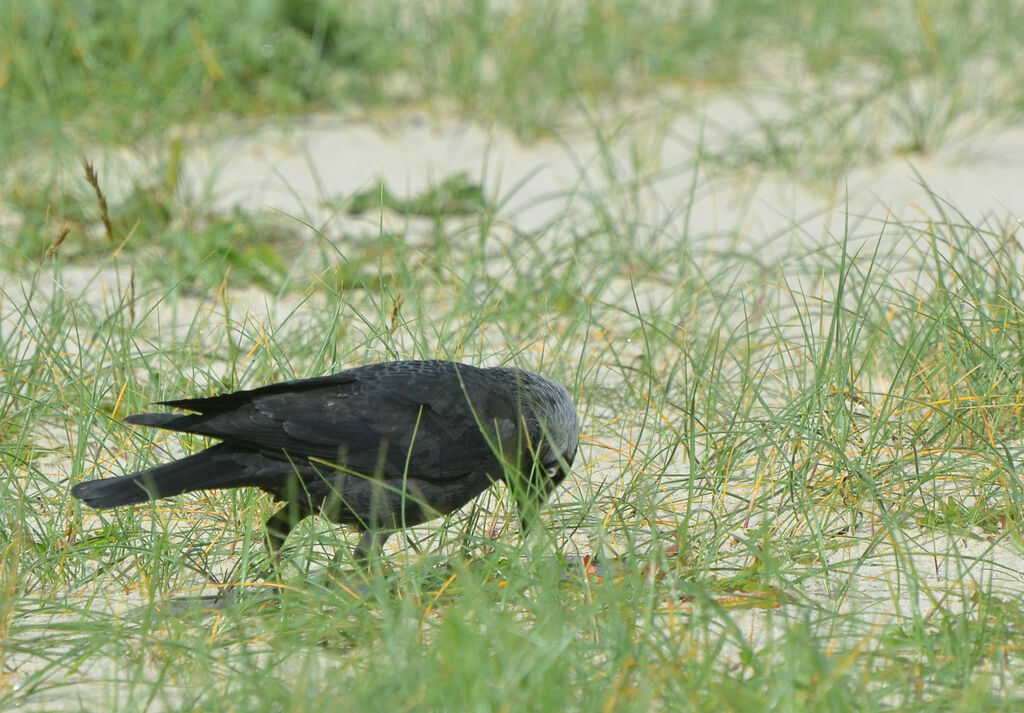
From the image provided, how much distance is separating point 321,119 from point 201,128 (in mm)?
690

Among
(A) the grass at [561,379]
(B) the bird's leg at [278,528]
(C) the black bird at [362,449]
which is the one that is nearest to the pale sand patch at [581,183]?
(A) the grass at [561,379]

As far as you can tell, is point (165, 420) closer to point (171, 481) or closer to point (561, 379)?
point (171, 481)

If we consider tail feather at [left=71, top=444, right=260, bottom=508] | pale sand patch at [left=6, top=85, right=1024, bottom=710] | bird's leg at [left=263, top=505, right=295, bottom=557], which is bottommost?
bird's leg at [left=263, top=505, right=295, bottom=557]

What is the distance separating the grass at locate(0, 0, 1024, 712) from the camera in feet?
7.11

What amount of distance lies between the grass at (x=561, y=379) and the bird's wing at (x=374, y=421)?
0.57 feet

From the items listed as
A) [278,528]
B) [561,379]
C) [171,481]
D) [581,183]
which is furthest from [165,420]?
[581,183]

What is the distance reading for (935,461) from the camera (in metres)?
2.85

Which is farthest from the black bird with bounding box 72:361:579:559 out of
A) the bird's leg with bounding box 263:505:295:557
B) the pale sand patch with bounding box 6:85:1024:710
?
the pale sand patch with bounding box 6:85:1024:710

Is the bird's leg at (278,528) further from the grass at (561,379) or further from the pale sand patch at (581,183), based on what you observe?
the pale sand patch at (581,183)

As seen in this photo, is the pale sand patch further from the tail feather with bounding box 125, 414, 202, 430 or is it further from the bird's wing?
the tail feather with bounding box 125, 414, 202, 430

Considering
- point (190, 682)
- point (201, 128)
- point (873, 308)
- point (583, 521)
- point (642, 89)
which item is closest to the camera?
point (190, 682)

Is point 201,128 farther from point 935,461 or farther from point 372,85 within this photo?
point 935,461

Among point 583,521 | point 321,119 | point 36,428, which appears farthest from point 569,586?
point 321,119

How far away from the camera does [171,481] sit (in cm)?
252
